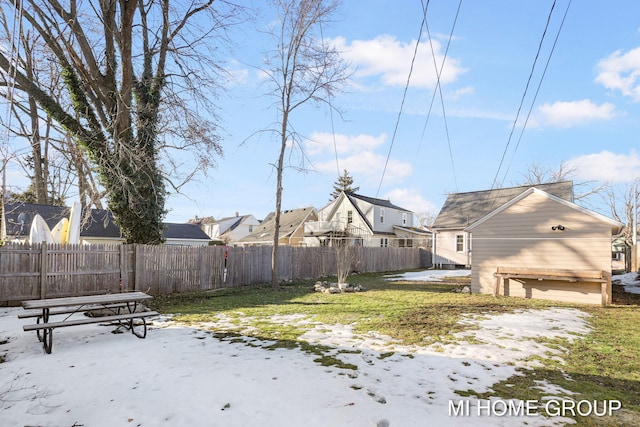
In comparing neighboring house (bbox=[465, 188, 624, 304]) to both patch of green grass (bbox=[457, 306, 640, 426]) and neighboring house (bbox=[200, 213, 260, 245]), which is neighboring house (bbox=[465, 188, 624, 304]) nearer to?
patch of green grass (bbox=[457, 306, 640, 426])

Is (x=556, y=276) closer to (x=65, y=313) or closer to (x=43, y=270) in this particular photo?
(x=65, y=313)

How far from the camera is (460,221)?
2216 cm

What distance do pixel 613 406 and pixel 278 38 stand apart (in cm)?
1310

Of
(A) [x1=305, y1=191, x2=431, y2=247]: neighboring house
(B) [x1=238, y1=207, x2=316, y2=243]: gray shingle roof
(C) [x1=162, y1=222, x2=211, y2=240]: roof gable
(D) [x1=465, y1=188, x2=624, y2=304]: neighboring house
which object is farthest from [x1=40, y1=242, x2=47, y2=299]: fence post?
(B) [x1=238, y1=207, x2=316, y2=243]: gray shingle roof

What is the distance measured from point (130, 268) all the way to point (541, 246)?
12.2m

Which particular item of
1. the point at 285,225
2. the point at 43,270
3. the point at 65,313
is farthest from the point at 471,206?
the point at 65,313

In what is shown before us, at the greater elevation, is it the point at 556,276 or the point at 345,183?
the point at 345,183

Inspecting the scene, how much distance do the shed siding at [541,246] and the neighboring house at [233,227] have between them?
37.7 metres

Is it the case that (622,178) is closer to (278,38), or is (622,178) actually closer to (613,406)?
(278,38)

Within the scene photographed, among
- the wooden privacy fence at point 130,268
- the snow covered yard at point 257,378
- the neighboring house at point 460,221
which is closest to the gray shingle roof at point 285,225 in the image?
the neighboring house at point 460,221

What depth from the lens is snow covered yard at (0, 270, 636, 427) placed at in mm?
2941

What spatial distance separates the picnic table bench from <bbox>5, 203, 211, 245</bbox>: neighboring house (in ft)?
46.5

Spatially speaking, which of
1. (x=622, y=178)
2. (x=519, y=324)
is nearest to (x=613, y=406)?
(x=519, y=324)

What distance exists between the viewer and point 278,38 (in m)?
12.6
